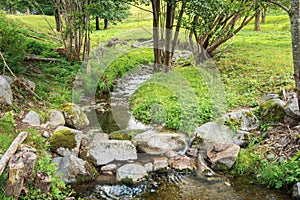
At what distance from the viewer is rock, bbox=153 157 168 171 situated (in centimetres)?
638

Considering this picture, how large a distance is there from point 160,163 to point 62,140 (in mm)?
2167

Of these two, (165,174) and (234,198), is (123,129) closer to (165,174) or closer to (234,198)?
(165,174)

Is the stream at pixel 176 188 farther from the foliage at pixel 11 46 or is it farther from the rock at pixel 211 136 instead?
the foliage at pixel 11 46

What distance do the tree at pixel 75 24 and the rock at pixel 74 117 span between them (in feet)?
13.1

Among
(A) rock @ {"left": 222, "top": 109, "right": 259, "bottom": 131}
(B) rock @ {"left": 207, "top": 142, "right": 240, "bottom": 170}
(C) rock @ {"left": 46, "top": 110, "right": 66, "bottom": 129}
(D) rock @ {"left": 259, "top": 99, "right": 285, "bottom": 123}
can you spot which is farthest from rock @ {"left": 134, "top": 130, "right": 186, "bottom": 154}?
(D) rock @ {"left": 259, "top": 99, "right": 285, "bottom": 123}

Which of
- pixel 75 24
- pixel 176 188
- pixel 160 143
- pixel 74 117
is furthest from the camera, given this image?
pixel 75 24

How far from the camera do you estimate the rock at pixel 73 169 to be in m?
5.77

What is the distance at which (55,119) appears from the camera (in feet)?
25.3

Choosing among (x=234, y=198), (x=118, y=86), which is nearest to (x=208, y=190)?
(x=234, y=198)

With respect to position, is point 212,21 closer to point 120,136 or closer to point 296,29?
point 296,29

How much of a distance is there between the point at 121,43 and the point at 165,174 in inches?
487

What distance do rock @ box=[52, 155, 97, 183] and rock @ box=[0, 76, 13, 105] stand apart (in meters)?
2.31

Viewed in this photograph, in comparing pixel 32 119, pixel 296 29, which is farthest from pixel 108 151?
pixel 296 29

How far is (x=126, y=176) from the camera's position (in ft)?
19.5
